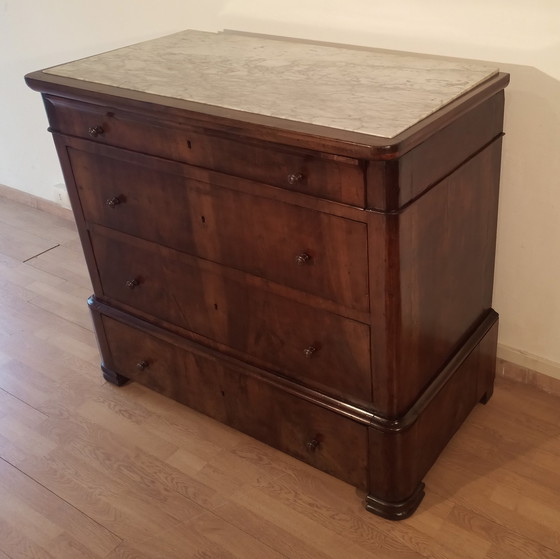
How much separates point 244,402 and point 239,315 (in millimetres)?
264

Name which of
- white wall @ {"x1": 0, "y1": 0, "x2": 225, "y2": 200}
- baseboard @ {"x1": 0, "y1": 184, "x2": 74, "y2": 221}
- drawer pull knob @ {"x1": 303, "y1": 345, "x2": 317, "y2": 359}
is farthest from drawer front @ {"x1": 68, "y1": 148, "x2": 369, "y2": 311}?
baseboard @ {"x1": 0, "y1": 184, "x2": 74, "y2": 221}

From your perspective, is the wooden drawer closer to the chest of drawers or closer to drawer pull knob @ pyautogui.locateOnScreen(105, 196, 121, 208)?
the chest of drawers

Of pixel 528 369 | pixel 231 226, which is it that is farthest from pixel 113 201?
pixel 528 369

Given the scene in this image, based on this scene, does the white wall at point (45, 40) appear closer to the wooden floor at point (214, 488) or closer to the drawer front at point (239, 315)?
the drawer front at point (239, 315)

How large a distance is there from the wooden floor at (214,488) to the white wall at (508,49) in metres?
0.27

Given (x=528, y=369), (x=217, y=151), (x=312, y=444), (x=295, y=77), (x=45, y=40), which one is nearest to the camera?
(x=217, y=151)

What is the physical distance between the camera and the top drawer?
1.32 meters

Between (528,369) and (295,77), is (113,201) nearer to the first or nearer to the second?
(295,77)

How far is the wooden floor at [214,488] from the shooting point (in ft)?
5.33

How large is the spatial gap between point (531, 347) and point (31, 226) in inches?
88.9

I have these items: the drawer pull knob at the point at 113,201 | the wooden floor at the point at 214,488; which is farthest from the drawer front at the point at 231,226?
the wooden floor at the point at 214,488

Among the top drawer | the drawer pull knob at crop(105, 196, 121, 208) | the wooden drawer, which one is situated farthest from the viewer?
the drawer pull knob at crop(105, 196, 121, 208)

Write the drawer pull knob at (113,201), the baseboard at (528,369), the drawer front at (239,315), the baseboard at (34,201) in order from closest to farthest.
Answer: the drawer front at (239,315), the drawer pull knob at (113,201), the baseboard at (528,369), the baseboard at (34,201)

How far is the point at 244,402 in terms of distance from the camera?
1.83m
